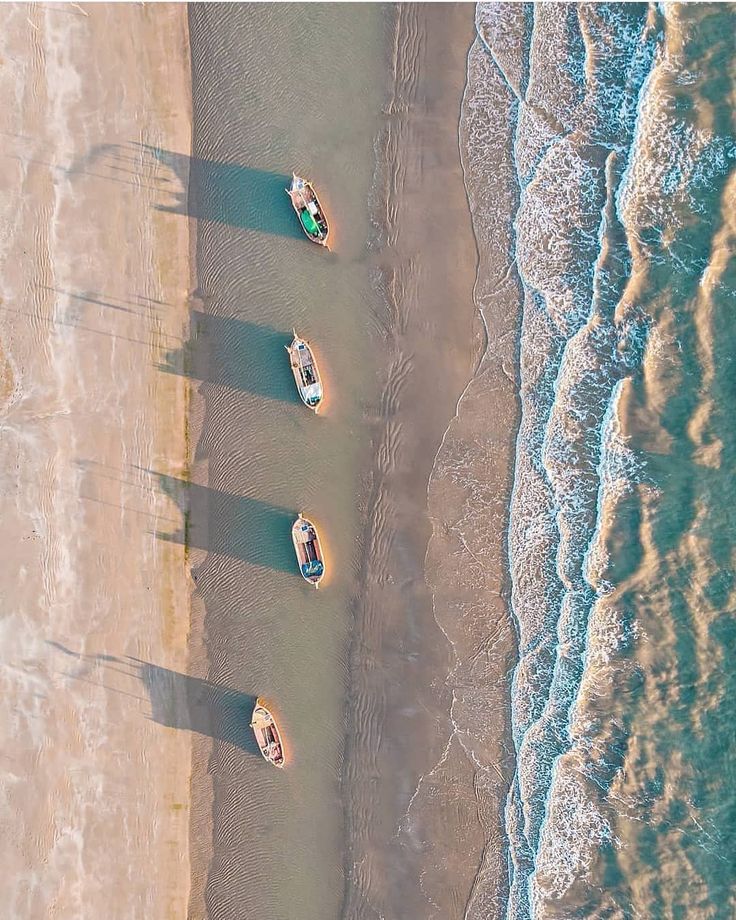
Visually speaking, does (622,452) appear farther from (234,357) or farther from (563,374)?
(234,357)

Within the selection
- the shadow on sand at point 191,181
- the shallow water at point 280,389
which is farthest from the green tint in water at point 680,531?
the shadow on sand at point 191,181

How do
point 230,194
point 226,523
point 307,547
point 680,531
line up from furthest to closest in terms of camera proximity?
point 226,523, point 230,194, point 307,547, point 680,531

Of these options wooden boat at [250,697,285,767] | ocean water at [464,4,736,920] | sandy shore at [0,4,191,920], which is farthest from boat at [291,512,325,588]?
ocean water at [464,4,736,920]

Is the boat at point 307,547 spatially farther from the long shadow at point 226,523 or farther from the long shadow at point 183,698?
the long shadow at point 183,698

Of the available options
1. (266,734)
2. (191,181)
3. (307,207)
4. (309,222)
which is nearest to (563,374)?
(309,222)

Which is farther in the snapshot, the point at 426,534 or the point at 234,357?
the point at 234,357

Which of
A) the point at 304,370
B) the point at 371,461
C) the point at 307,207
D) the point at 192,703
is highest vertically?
the point at 307,207
